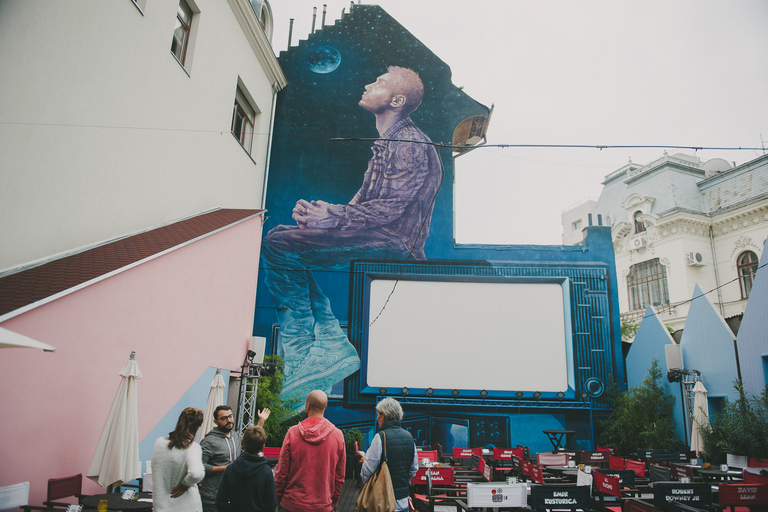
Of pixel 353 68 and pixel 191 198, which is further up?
pixel 353 68

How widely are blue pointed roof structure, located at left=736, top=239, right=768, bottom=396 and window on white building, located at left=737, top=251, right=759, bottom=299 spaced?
15.8 meters

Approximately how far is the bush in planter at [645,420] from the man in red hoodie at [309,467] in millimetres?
11329

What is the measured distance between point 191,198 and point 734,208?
2718 centimetres

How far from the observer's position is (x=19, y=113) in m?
5.68

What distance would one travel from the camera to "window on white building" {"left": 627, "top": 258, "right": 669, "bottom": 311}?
1049 inches

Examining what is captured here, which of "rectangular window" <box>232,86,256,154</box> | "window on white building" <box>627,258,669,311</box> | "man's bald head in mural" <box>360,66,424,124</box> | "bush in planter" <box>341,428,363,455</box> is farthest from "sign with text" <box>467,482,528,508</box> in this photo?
"window on white building" <box>627,258,669,311</box>

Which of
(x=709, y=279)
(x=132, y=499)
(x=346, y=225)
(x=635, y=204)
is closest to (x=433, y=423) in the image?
(x=346, y=225)

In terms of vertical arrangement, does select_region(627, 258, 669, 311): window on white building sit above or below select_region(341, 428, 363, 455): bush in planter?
above

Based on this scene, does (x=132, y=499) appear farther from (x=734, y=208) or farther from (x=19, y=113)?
(x=734, y=208)

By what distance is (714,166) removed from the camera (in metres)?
30.9

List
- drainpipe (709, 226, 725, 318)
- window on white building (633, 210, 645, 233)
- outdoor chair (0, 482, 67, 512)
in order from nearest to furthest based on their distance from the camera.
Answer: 1. outdoor chair (0, 482, 67, 512)
2. drainpipe (709, 226, 725, 318)
3. window on white building (633, 210, 645, 233)

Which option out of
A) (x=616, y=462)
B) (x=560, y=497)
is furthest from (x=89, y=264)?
(x=616, y=462)

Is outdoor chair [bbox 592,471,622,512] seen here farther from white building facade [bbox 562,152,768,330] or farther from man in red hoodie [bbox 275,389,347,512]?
white building facade [bbox 562,152,768,330]

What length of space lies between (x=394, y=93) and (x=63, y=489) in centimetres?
1404
